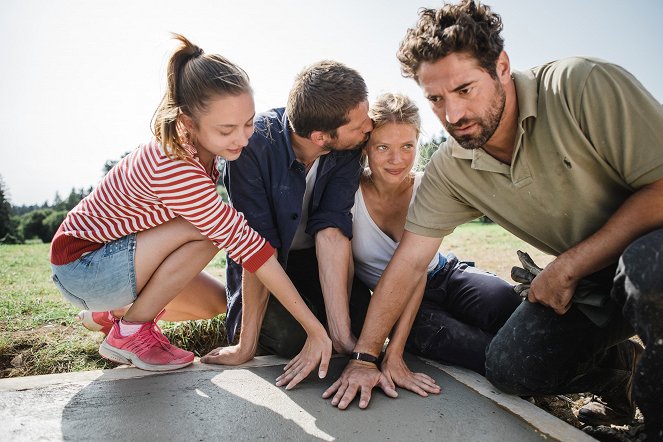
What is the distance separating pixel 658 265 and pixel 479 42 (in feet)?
3.79

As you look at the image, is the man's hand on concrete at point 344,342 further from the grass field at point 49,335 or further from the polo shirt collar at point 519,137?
the grass field at point 49,335

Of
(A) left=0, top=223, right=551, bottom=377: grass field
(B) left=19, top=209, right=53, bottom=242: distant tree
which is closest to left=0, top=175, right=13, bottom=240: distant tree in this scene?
(B) left=19, top=209, right=53, bottom=242: distant tree

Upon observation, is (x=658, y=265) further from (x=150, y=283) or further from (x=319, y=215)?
(x=150, y=283)

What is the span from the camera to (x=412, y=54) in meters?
2.31

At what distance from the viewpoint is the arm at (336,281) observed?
257 centimetres

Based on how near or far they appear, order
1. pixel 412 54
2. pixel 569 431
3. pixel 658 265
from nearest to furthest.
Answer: pixel 658 265 → pixel 569 431 → pixel 412 54

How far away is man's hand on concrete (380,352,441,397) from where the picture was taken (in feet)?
7.18

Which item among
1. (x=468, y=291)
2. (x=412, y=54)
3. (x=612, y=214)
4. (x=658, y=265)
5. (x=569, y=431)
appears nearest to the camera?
(x=658, y=265)

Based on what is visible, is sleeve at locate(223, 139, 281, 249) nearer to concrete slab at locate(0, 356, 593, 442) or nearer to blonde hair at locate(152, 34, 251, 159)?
blonde hair at locate(152, 34, 251, 159)

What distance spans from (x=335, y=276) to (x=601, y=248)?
4.10ft

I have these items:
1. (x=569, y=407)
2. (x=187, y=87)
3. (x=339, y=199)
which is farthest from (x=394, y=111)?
(x=569, y=407)

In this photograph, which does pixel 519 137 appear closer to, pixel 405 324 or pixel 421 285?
pixel 421 285

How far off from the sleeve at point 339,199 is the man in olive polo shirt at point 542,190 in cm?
41

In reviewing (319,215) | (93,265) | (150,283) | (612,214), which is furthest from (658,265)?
(93,265)
